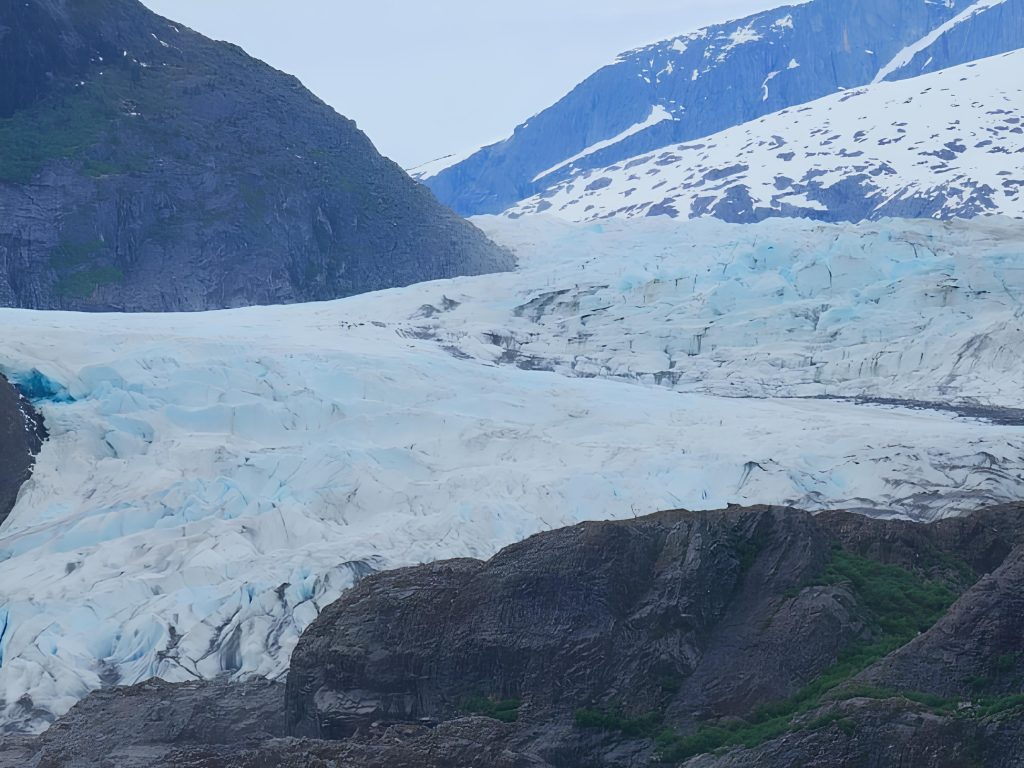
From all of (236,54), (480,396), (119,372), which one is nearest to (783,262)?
(480,396)

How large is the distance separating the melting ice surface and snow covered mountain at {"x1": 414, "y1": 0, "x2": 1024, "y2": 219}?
241 ft

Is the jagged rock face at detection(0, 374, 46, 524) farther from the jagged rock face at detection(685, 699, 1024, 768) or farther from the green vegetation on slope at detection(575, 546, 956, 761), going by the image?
the jagged rock face at detection(685, 699, 1024, 768)

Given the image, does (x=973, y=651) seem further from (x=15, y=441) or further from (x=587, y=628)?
(x=15, y=441)

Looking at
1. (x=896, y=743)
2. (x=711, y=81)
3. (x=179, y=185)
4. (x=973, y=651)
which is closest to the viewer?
(x=896, y=743)

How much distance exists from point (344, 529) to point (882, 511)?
9292 mm

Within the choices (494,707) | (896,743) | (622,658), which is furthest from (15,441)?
(896,743)

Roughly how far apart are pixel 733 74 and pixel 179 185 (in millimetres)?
70401

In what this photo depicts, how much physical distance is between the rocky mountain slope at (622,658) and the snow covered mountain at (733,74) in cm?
9949

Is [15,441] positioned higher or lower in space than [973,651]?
higher

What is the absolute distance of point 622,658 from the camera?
16.5 meters

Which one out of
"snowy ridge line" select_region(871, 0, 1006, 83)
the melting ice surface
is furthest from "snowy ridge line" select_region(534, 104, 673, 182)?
the melting ice surface

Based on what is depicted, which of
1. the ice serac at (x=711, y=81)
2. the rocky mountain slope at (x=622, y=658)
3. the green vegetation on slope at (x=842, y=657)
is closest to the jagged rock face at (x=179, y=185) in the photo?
the rocky mountain slope at (x=622, y=658)

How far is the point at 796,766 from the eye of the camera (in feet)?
44.7

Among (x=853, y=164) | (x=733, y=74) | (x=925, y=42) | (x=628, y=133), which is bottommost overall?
(x=853, y=164)
